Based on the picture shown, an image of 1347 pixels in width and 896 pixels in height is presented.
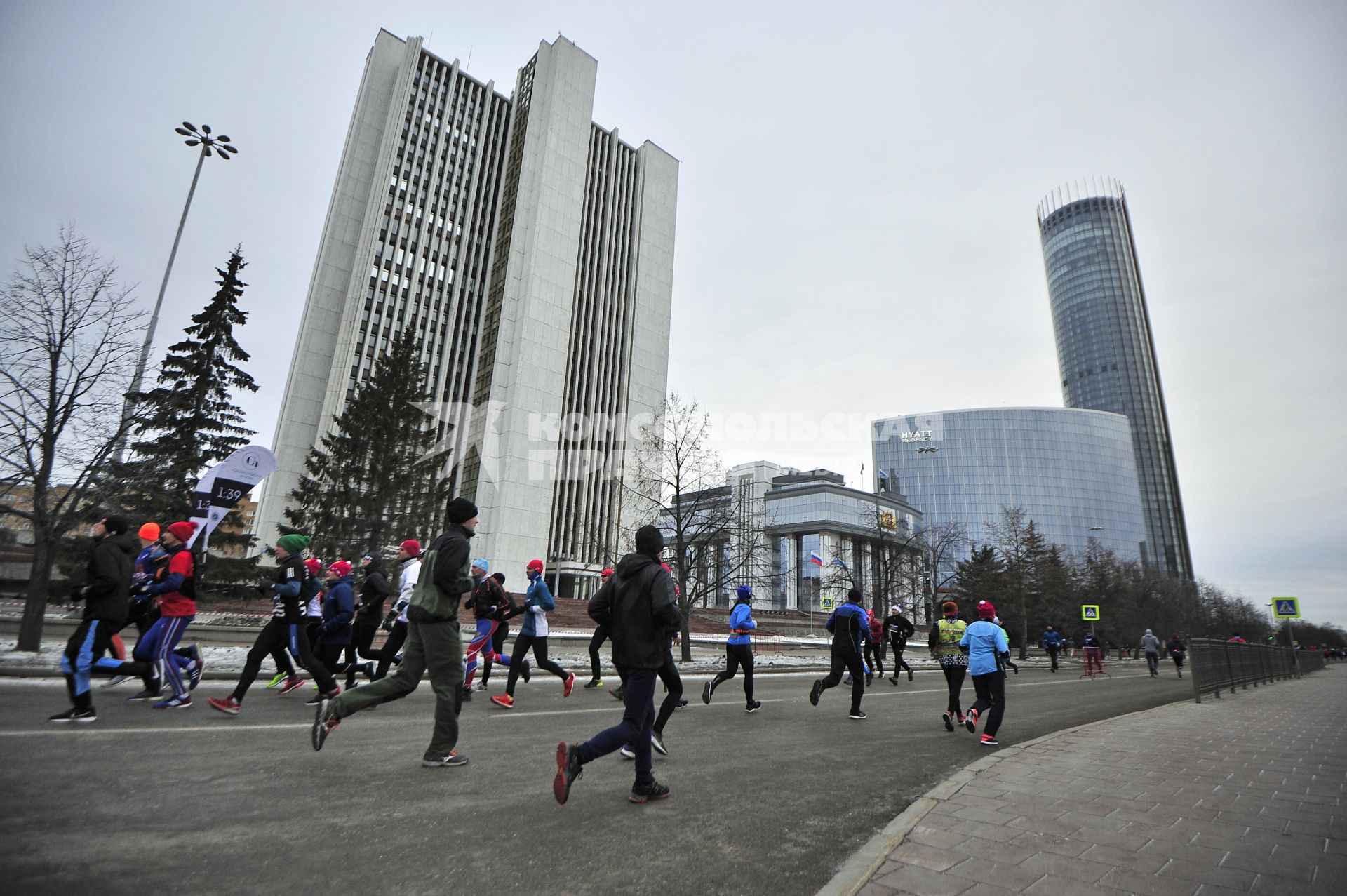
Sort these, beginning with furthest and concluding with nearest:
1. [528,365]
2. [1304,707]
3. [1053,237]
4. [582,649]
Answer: [1053,237] → [528,365] → [582,649] → [1304,707]

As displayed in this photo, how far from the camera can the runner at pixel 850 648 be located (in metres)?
9.37

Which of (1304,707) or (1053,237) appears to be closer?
(1304,707)

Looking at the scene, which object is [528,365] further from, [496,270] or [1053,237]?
[1053,237]

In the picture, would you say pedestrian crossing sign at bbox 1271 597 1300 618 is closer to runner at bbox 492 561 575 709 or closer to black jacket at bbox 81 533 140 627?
runner at bbox 492 561 575 709

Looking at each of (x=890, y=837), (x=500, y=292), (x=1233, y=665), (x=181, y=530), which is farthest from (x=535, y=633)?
(x=500, y=292)

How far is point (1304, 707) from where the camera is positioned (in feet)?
42.9

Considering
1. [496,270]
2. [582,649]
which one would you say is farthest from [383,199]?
[582,649]

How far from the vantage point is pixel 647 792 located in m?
4.45

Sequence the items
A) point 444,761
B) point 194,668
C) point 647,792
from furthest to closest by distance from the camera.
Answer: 1. point 194,668
2. point 444,761
3. point 647,792

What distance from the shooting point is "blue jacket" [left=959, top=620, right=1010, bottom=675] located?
7.94 meters

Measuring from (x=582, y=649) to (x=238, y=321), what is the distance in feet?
67.5

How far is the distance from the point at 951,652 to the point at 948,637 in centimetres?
21

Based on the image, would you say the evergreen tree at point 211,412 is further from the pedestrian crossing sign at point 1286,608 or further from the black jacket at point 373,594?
the pedestrian crossing sign at point 1286,608

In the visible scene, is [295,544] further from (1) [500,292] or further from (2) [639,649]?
(1) [500,292]
